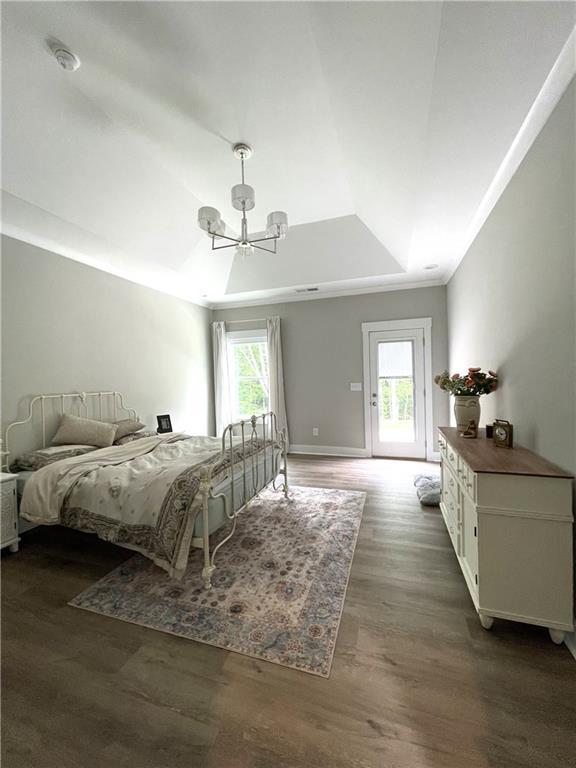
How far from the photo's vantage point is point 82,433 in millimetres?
3189

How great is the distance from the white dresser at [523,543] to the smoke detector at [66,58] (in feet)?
11.1

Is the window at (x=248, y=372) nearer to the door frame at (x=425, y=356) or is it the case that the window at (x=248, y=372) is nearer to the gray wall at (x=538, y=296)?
the door frame at (x=425, y=356)

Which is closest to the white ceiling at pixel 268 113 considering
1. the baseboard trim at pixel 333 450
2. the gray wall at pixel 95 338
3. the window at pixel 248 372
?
the gray wall at pixel 95 338

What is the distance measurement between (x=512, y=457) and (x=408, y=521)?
1.39 meters

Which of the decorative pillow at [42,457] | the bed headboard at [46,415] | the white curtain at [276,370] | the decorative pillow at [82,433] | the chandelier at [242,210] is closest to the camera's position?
the chandelier at [242,210]

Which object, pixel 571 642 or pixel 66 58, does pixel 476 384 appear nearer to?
pixel 571 642

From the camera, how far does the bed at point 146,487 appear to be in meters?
2.00

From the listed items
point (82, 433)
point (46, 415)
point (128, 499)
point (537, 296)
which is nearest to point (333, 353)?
point (537, 296)

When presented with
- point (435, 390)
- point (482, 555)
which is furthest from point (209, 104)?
point (435, 390)

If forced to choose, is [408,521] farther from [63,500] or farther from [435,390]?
[63,500]

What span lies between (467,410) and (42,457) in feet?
12.3

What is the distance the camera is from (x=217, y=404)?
5973 mm

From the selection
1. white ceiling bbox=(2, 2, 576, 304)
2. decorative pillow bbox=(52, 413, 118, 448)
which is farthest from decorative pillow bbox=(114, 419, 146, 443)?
white ceiling bbox=(2, 2, 576, 304)

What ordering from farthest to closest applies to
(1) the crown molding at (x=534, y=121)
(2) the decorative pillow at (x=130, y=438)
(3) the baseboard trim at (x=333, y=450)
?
(3) the baseboard trim at (x=333, y=450), (2) the decorative pillow at (x=130, y=438), (1) the crown molding at (x=534, y=121)
